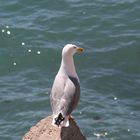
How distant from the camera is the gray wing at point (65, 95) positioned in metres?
8.73

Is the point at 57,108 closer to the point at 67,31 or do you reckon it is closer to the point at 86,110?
the point at 86,110

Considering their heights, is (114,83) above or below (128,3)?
below

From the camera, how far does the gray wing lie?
873 cm

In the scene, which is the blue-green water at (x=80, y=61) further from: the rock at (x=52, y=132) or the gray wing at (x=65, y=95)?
the rock at (x=52, y=132)

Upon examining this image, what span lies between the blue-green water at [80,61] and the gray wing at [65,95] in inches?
90.3

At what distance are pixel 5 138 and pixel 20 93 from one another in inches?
62.8

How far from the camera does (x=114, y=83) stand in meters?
A: 12.9

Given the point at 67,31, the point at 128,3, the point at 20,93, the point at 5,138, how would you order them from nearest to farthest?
the point at 5,138
the point at 20,93
the point at 67,31
the point at 128,3

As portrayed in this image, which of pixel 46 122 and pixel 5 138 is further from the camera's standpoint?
pixel 5 138

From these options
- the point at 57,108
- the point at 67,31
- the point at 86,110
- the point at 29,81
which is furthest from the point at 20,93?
the point at 57,108

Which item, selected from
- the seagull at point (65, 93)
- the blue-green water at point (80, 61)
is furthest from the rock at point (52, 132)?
the blue-green water at point (80, 61)

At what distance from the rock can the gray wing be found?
0.70ft

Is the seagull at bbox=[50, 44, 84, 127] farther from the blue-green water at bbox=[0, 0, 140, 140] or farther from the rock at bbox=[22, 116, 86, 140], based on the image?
the blue-green water at bbox=[0, 0, 140, 140]

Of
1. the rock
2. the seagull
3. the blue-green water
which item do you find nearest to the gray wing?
the seagull
